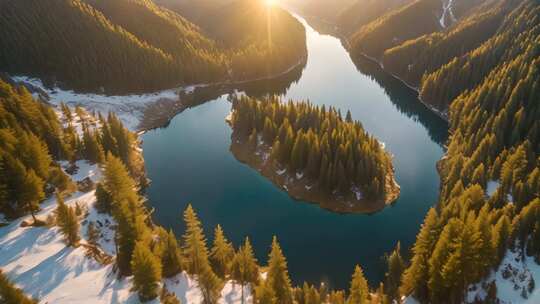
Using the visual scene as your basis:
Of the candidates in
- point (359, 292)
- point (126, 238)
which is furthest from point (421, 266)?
point (126, 238)

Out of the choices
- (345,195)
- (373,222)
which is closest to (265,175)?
(345,195)

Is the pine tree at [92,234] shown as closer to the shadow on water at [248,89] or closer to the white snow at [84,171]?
the white snow at [84,171]

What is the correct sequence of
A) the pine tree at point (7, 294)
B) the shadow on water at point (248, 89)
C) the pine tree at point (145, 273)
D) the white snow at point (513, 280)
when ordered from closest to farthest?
the pine tree at point (7, 294)
the pine tree at point (145, 273)
the white snow at point (513, 280)
the shadow on water at point (248, 89)

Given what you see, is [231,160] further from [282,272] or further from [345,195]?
[282,272]

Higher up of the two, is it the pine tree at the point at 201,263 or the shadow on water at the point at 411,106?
the shadow on water at the point at 411,106

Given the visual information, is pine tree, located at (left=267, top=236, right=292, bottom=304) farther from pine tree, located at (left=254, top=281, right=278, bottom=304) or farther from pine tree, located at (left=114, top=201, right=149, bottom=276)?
pine tree, located at (left=114, top=201, right=149, bottom=276)

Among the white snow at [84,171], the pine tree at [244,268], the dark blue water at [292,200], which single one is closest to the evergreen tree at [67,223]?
the dark blue water at [292,200]
